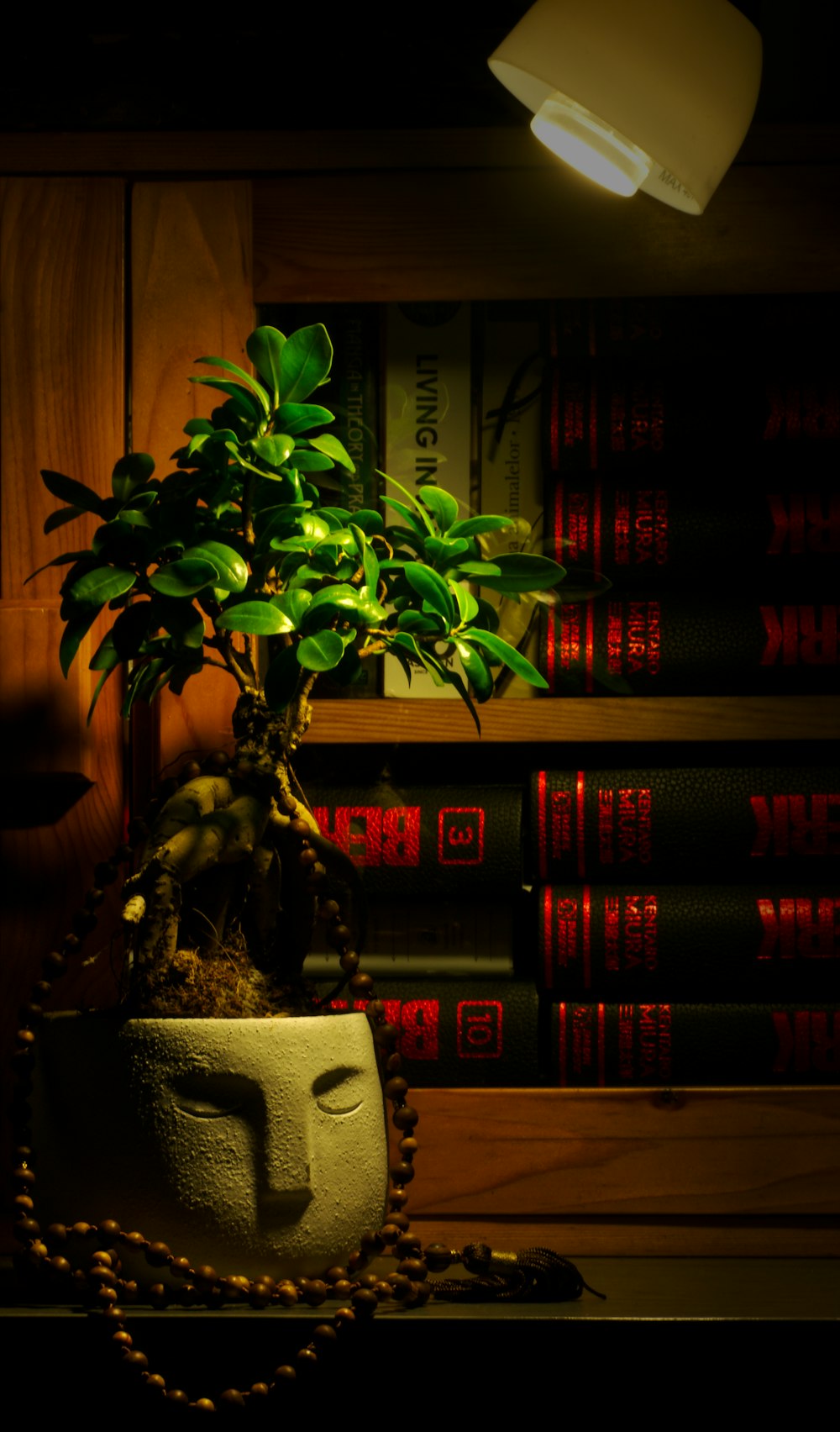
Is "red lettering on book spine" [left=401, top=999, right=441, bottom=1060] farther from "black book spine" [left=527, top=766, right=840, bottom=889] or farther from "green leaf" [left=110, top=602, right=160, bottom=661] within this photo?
"green leaf" [left=110, top=602, right=160, bottom=661]

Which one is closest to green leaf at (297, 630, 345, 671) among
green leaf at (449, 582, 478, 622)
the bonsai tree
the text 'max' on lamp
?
the bonsai tree

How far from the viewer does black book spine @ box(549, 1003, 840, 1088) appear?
40.5 inches

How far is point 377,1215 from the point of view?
0.85 meters

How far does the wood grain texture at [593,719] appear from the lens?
3.49 ft

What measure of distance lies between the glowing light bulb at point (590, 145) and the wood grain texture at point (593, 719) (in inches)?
16.5

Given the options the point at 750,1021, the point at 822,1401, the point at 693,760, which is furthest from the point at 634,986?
the point at 822,1401

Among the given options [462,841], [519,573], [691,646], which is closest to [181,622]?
[519,573]

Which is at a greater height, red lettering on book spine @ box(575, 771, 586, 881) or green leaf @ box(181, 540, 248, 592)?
green leaf @ box(181, 540, 248, 592)

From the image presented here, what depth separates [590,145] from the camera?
951 millimetres

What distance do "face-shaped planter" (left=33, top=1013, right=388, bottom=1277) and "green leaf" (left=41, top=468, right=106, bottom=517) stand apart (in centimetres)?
36

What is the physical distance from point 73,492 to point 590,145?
478 mm

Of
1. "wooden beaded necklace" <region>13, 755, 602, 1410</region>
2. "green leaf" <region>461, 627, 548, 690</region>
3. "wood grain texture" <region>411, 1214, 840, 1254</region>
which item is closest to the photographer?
"wooden beaded necklace" <region>13, 755, 602, 1410</region>

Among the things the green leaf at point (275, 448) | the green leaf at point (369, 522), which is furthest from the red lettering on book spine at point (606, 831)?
the green leaf at point (275, 448)

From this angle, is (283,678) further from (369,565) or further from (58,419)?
(58,419)
